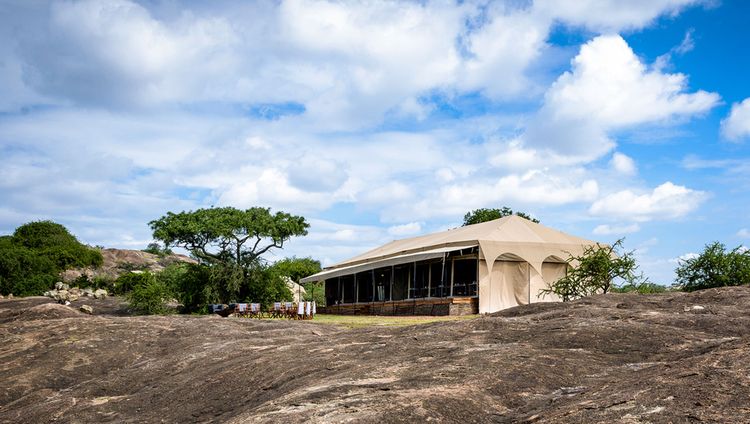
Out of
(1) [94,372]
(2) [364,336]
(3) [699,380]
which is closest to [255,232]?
(1) [94,372]

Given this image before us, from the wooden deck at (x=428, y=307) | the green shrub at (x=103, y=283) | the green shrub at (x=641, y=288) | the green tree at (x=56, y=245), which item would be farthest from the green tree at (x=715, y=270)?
the green tree at (x=56, y=245)

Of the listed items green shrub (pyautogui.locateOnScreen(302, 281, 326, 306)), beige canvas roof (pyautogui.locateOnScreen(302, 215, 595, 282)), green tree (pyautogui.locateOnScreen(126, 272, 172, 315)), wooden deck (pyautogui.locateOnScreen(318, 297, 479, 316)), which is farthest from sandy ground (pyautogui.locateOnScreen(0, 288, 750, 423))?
green shrub (pyautogui.locateOnScreen(302, 281, 326, 306))

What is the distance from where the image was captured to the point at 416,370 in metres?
7.41

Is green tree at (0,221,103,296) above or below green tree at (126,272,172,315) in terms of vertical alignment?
above

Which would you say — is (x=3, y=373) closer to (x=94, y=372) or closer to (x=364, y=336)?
(x=94, y=372)

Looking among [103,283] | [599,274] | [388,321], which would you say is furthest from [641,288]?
[103,283]

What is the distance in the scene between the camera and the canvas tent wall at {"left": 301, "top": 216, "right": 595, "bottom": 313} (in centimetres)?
2947

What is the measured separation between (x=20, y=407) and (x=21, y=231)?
6514cm

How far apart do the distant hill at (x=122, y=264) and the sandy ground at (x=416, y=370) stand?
48.4 m

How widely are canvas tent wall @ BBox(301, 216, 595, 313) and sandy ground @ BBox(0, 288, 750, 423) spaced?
50.8ft

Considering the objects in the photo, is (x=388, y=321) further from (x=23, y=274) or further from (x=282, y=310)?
(x=23, y=274)

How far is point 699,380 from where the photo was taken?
5.25 metres

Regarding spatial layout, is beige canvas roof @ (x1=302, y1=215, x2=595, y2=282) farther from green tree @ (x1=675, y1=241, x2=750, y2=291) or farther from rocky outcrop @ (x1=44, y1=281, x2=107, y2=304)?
rocky outcrop @ (x1=44, y1=281, x2=107, y2=304)

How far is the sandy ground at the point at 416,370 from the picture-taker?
18.1ft
